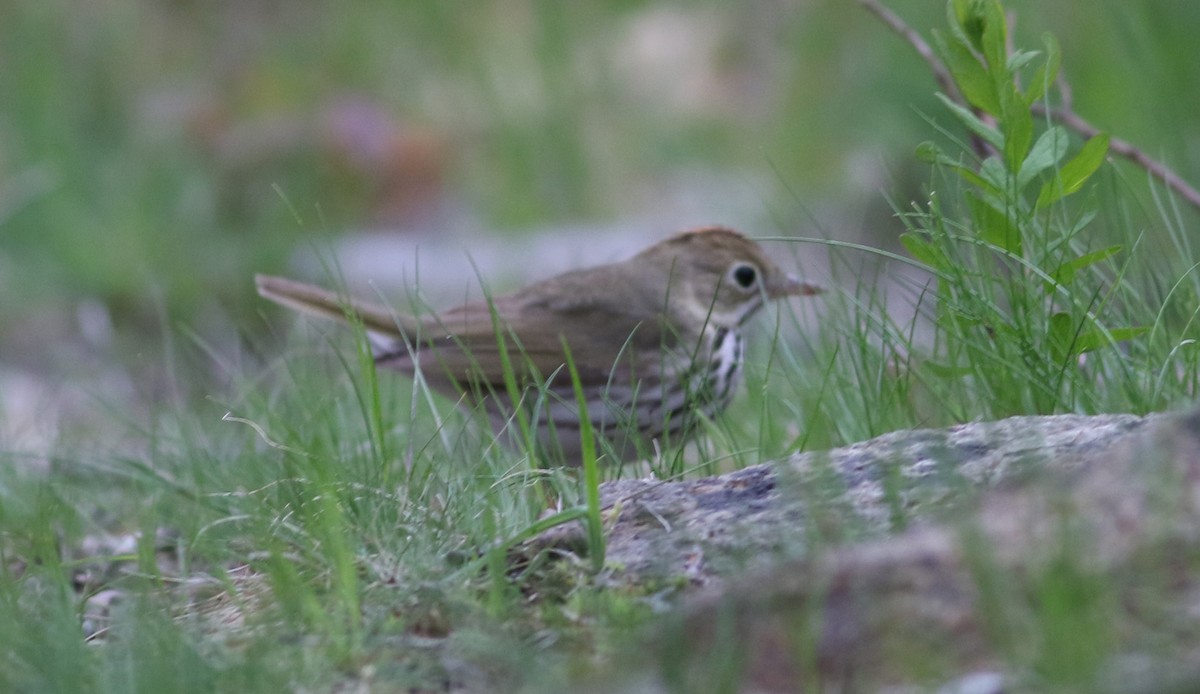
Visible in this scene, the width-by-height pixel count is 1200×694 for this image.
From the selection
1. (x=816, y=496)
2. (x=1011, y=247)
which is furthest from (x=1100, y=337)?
(x=816, y=496)

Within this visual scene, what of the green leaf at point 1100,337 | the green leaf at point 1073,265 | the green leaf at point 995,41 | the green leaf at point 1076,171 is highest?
the green leaf at point 995,41

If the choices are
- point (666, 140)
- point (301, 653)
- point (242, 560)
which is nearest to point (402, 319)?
point (242, 560)

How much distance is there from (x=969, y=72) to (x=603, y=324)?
1.88 metres

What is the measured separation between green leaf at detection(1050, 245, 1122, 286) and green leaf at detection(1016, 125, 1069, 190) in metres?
0.18

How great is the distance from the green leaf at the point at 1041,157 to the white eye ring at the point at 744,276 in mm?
2069

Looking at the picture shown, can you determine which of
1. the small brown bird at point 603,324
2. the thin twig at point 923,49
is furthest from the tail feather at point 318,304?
the thin twig at point 923,49

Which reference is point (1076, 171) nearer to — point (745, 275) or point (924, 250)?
point (924, 250)

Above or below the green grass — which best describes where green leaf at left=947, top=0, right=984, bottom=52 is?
above

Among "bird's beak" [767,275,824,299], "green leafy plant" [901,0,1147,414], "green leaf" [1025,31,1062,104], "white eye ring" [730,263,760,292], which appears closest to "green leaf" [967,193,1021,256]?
"green leafy plant" [901,0,1147,414]

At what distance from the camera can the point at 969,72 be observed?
303 cm

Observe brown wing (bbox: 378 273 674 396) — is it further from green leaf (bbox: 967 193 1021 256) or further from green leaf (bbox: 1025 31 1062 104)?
green leaf (bbox: 1025 31 1062 104)

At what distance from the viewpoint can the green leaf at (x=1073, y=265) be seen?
2.81 metres

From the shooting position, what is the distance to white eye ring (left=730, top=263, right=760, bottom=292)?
4977 mm

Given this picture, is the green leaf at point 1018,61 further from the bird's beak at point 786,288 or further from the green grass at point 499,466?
the bird's beak at point 786,288
